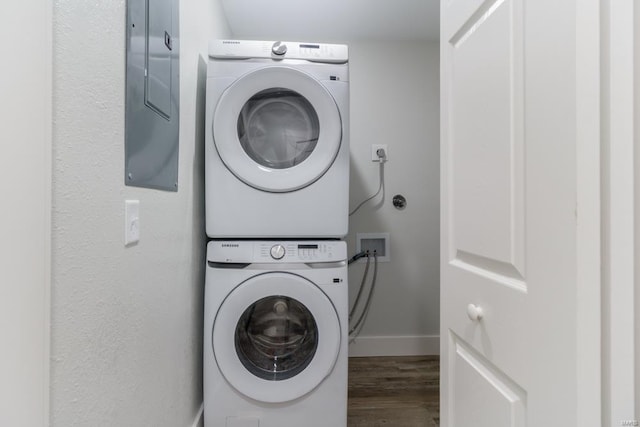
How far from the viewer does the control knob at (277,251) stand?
1.27 m

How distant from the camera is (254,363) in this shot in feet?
4.29

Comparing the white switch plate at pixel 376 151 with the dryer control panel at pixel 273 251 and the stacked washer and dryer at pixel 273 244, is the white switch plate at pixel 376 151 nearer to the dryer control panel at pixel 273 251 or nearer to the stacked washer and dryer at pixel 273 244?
the stacked washer and dryer at pixel 273 244

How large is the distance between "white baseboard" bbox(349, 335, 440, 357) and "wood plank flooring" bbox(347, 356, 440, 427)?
0.11 feet

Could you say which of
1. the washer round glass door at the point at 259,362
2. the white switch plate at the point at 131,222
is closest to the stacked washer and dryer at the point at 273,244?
the washer round glass door at the point at 259,362

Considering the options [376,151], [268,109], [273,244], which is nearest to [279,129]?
[268,109]

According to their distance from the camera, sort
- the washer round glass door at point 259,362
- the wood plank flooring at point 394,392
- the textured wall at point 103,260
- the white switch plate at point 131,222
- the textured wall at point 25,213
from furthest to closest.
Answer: the wood plank flooring at point 394,392 → the washer round glass door at point 259,362 → the white switch plate at point 131,222 → the textured wall at point 103,260 → the textured wall at point 25,213

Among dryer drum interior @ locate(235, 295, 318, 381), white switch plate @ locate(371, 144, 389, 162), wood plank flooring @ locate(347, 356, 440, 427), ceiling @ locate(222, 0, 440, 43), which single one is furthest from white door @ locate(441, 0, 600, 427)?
white switch plate @ locate(371, 144, 389, 162)

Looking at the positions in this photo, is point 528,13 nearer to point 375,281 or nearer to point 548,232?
point 548,232

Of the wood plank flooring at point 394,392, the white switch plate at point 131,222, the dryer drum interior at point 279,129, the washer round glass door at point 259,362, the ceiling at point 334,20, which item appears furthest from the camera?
the ceiling at point 334,20

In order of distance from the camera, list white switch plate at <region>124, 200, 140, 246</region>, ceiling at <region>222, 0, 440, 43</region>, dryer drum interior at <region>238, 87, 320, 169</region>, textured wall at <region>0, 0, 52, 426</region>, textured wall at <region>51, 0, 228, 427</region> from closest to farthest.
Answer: textured wall at <region>0, 0, 52, 426</region> < textured wall at <region>51, 0, 228, 427</region> < white switch plate at <region>124, 200, 140, 246</region> < dryer drum interior at <region>238, 87, 320, 169</region> < ceiling at <region>222, 0, 440, 43</region>

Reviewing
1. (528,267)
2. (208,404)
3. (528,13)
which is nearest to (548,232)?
(528,267)

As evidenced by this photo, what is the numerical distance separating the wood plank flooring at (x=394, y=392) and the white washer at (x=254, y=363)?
330mm

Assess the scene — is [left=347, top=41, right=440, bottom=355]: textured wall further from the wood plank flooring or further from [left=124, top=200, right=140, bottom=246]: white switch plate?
[left=124, top=200, right=140, bottom=246]: white switch plate

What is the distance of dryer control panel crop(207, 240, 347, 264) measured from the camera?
4.13 ft
